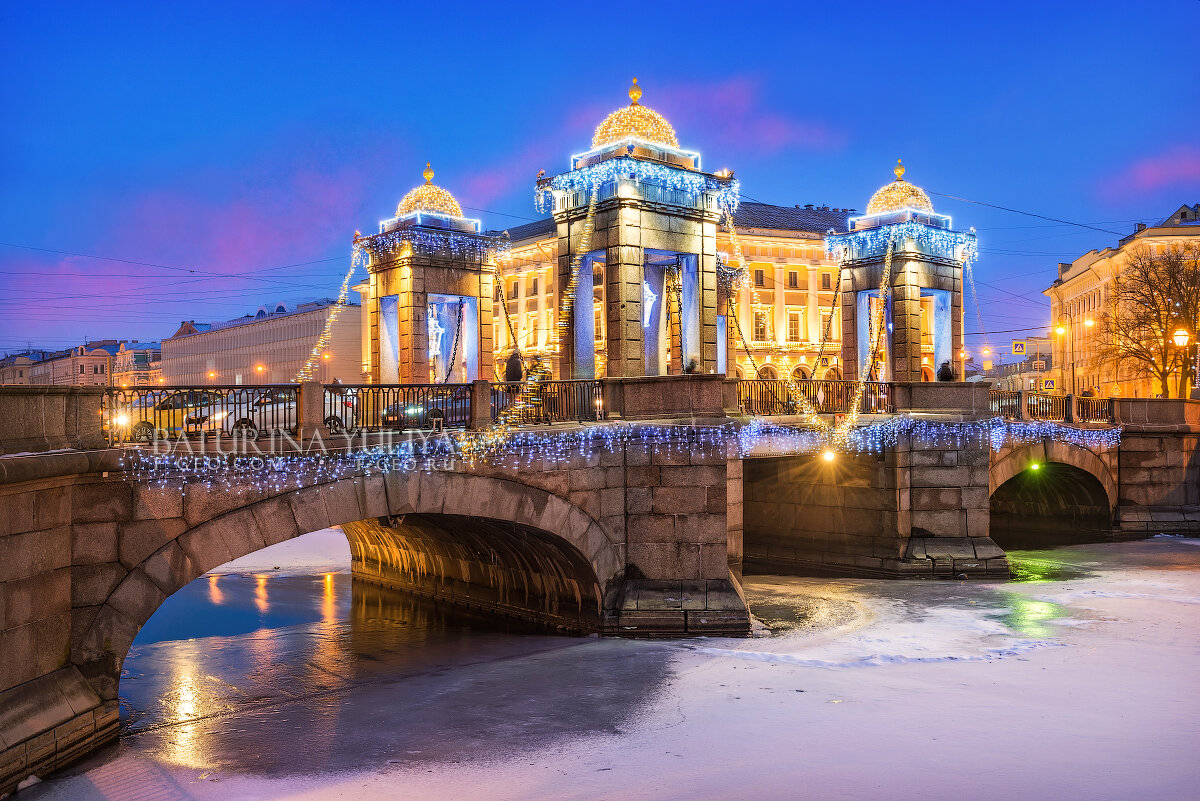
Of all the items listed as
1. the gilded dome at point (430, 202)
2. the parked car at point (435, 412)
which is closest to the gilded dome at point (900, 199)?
the gilded dome at point (430, 202)

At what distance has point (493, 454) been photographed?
678 inches

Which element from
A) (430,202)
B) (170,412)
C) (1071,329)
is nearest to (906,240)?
(430,202)

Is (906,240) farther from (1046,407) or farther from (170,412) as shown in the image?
(170,412)

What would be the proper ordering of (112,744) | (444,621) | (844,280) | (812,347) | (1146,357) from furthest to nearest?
(812,347), (1146,357), (844,280), (444,621), (112,744)

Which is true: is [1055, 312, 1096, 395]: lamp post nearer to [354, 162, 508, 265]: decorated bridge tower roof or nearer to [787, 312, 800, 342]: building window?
[787, 312, 800, 342]: building window

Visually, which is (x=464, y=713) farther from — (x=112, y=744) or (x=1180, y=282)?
(x=1180, y=282)

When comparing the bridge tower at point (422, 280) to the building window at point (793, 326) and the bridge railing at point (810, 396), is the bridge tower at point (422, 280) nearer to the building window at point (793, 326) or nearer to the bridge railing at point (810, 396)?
the bridge railing at point (810, 396)

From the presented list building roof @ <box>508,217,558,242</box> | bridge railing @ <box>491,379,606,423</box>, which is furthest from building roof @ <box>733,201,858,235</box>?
bridge railing @ <box>491,379,606,423</box>

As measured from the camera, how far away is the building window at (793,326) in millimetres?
65188

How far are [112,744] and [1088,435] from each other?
29.3 meters

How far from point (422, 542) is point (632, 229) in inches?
389

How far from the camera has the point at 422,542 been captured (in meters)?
25.0

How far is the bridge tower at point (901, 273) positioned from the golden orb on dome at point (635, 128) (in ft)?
29.6

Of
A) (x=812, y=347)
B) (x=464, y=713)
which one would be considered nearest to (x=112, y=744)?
(x=464, y=713)
